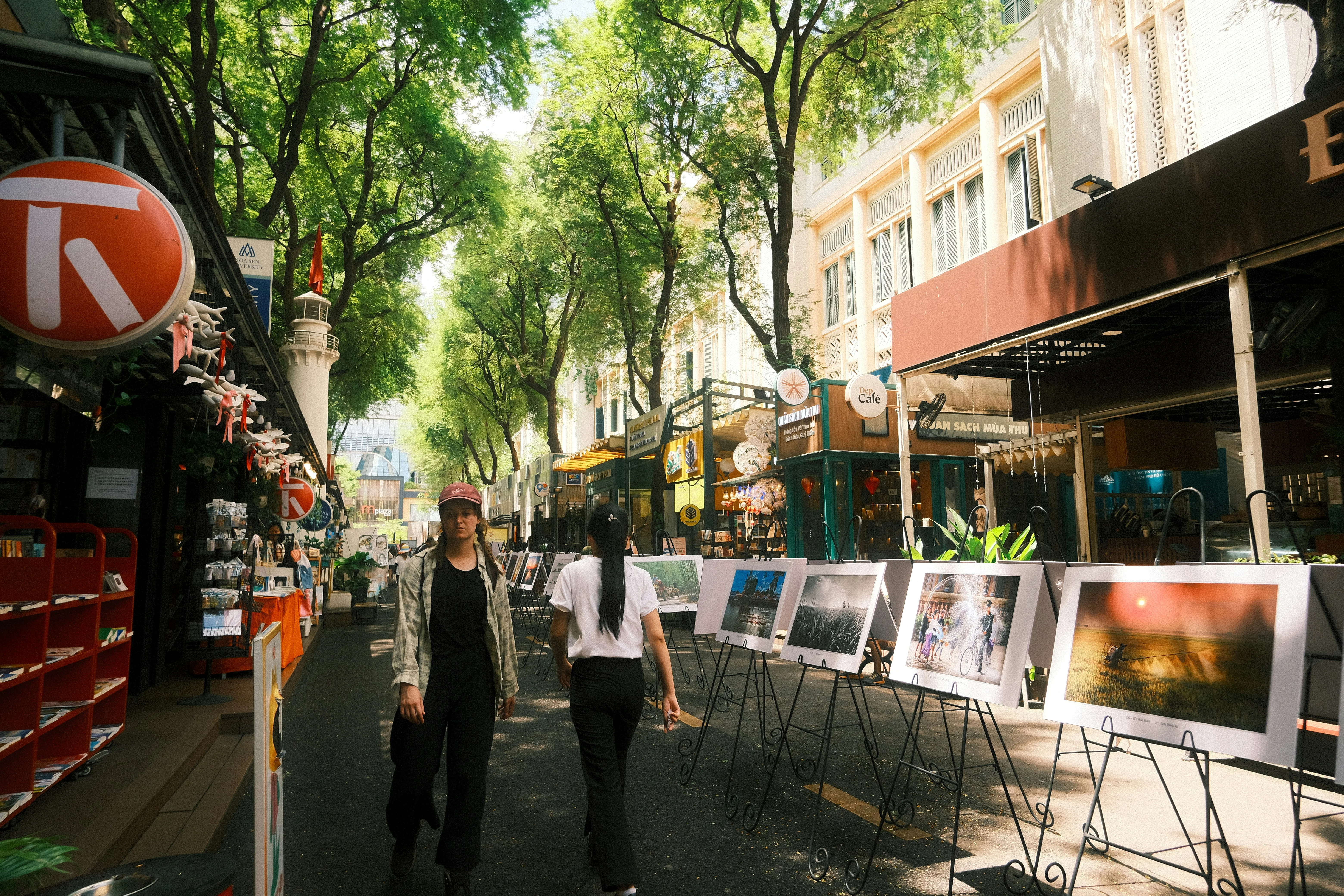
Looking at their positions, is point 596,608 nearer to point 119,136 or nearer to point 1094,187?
point 119,136

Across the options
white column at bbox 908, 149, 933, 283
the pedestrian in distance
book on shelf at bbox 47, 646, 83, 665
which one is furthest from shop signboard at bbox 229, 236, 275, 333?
white column at bbox 908, 149, 933, 283

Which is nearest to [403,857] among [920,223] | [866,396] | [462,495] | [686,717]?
[462,495]

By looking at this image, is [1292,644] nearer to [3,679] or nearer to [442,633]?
[442,633]

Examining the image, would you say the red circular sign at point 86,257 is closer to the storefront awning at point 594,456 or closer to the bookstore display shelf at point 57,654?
the bookstore display shelf at point 57,654

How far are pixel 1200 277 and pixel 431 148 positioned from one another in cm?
1474

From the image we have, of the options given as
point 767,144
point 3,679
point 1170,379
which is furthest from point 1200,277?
point 767,144

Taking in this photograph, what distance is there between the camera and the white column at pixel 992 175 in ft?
56.0

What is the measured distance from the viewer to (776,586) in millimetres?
5406

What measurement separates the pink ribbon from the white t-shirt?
8.96ft

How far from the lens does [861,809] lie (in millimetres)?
4910

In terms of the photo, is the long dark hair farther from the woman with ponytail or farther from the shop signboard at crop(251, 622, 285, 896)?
the shop signboard at crop(251, 622, 285, 896)

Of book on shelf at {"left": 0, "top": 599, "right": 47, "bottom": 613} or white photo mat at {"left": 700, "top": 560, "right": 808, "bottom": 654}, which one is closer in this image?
book on shelf at {"left": 0, "top": 599, "right": 47, "bottom": 613}

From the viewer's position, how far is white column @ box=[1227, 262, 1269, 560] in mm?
6816

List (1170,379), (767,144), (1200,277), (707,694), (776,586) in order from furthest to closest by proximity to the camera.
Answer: (767,144) → (1170,379) → (707,694) → (1200,277) → (776,586)
